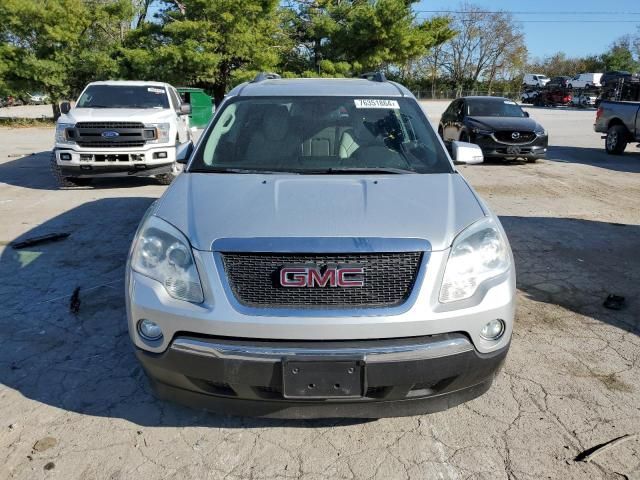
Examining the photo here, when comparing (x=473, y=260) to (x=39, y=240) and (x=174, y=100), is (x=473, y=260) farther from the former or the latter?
(x=174, y=100)

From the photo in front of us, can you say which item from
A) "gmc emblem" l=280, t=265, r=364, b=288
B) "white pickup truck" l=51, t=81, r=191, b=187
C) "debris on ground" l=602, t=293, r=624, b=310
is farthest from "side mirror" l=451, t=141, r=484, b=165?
"white pickup truck" l=51, t=81, r=191, b=187

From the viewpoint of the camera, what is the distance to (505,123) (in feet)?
40.1

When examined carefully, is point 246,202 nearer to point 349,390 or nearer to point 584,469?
point 349,390

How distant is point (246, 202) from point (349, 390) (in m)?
1.09

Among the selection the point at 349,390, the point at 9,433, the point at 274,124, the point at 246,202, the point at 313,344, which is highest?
the point at 274,124

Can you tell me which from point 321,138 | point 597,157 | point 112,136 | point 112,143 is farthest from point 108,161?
point 597,157

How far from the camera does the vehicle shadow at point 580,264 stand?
171 inches

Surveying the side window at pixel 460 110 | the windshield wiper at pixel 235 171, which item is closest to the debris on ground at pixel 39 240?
the windshield wiper at pixel 235 171

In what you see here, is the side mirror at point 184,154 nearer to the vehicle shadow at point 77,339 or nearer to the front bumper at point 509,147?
the vehicle shadow at point 77,339

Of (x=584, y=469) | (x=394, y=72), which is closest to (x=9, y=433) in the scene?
(x=584, y=469)

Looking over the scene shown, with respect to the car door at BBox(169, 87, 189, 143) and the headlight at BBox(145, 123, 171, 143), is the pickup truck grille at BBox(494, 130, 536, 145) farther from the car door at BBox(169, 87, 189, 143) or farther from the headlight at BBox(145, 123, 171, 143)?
the headlight at BBox(145, 123, 171, 143)

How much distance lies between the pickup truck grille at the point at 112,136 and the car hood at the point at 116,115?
9 centimetres

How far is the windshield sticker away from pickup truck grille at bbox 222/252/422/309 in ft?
5.86

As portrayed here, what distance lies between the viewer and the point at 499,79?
68625mm
